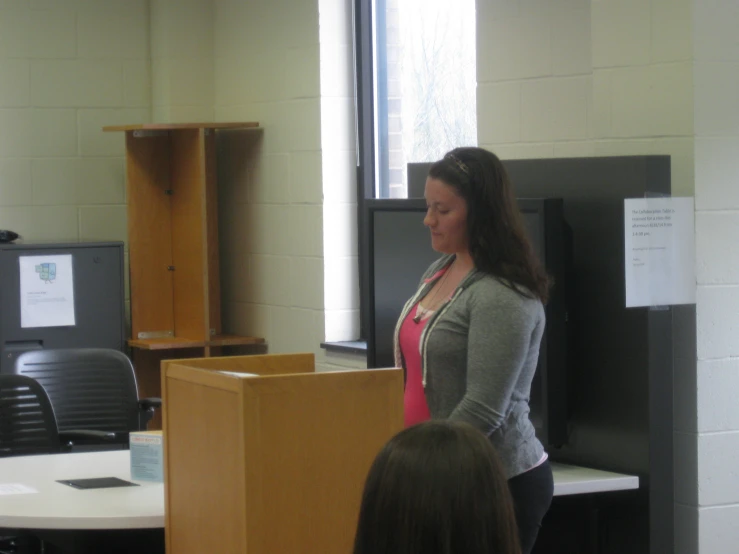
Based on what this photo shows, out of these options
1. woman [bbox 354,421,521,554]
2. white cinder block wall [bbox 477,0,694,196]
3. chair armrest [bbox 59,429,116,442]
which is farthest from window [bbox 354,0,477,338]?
woman [bbox 354,421,521,554]

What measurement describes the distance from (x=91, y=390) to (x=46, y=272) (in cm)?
96

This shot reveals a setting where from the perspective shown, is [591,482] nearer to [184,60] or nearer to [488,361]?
[488,361]

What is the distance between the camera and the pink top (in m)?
2.51

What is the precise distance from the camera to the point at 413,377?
100 inches

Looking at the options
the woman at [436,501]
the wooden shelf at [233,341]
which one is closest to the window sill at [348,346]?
the wooden shelf at [233,341]

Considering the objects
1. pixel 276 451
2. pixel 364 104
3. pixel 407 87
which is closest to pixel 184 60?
pixel 364 104

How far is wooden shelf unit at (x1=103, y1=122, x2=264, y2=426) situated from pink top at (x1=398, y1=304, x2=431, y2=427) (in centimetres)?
278

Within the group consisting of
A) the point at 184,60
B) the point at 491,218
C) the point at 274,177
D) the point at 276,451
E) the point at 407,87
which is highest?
the point at 184,60

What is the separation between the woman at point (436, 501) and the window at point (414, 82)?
3.26 metres

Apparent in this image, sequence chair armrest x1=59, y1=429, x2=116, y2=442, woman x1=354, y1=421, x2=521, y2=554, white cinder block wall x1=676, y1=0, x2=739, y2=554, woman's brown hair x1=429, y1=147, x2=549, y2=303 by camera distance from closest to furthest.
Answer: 1. woman x1=354, y1=421, x2=521, y2=554
2. woman's brown hair x1=429, y1=147, x2=549, y2=303
3. white cinder block wall x1=676, y1=0, x2=739, y2=554
4. chair armrest x1=59, y1=429, x2=116, y2=442

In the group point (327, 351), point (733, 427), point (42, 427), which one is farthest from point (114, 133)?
point (733, 427)

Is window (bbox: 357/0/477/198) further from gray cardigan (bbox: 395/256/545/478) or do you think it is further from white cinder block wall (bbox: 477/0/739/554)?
gray cardigan (bbox: 395/256/545/478)

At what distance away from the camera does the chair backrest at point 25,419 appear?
3836mm

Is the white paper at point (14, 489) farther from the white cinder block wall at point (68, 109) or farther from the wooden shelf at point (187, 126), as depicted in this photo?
the white cinder block wall at point (68, 109)
